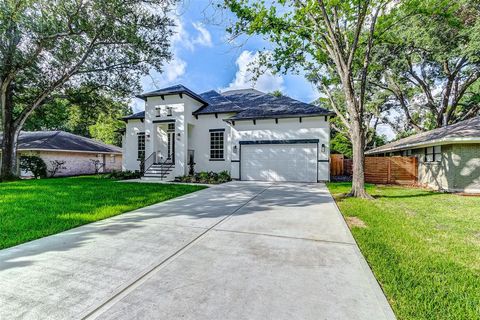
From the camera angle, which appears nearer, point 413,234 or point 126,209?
point 413,234

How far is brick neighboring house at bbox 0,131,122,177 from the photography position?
17797 mm

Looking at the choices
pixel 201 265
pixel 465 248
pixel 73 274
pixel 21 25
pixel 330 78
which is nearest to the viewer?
pixel 73 274

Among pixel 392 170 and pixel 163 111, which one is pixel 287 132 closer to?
pixel 392 170

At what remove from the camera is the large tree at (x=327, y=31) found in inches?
330

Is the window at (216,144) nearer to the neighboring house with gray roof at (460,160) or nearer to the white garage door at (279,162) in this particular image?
the white garage door at (279,162)

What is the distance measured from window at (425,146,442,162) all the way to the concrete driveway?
9.89 metres

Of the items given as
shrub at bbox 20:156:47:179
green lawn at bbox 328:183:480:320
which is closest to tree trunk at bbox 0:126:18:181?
shrub at bbox 20:156:47:179

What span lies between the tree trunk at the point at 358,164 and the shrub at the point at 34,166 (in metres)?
19.9

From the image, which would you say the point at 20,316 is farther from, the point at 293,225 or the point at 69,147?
the point at 69,147

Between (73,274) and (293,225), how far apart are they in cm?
370

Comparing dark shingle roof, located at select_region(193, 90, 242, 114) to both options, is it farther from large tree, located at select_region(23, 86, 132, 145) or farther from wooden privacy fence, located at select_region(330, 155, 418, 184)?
wooden privacy fence, located at select_region(330, 155, 418, 184)

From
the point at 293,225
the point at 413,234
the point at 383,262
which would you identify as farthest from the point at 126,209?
the point at 413,234

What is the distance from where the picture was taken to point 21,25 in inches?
425

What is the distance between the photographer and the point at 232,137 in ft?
46.9
